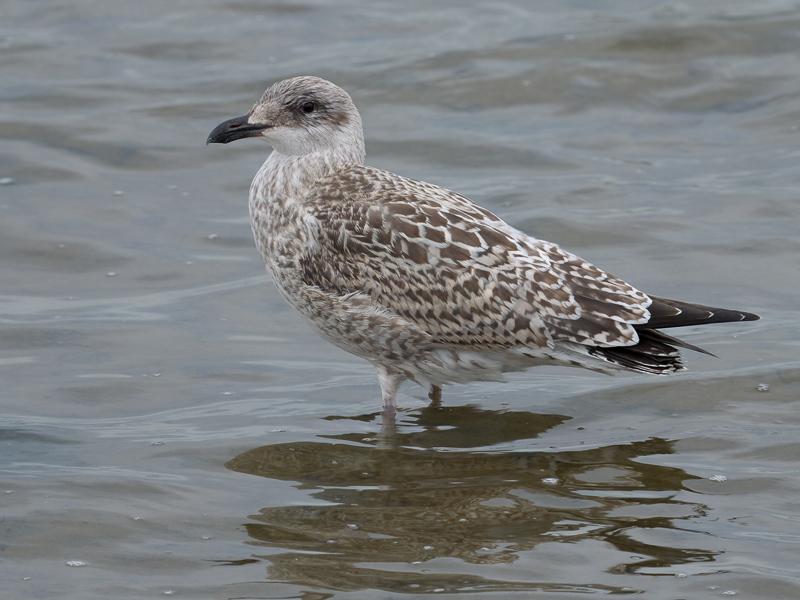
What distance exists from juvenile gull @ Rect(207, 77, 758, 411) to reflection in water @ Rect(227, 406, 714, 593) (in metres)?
0.47

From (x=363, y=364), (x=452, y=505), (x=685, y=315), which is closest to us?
(x=452, y=505)

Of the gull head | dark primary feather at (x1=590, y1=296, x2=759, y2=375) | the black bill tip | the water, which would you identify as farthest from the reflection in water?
the black bill tip

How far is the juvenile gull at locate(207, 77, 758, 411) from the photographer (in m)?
8.02

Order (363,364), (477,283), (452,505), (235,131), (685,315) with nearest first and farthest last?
(452,505) < (685,315) < (477,283) < (235,131) < (363,364)

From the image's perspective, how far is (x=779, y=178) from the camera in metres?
12.7

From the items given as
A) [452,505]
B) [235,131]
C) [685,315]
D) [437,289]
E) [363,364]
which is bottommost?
[452,505]

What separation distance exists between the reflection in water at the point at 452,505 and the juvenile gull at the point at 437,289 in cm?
47

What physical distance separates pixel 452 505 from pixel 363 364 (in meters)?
2.59

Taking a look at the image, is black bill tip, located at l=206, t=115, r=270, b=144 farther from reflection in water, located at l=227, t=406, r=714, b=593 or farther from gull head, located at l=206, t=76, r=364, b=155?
reflection in water, located at l=227, t=406, r=714, b=593

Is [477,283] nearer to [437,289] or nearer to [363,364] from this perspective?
[437,289]

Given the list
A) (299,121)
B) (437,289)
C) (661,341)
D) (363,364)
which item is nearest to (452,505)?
(437,289)

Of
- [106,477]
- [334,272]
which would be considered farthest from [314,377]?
[106,477]

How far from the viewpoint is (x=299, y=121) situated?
898 cm

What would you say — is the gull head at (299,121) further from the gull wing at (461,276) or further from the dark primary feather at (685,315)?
the dark primary feather at (685,315)
